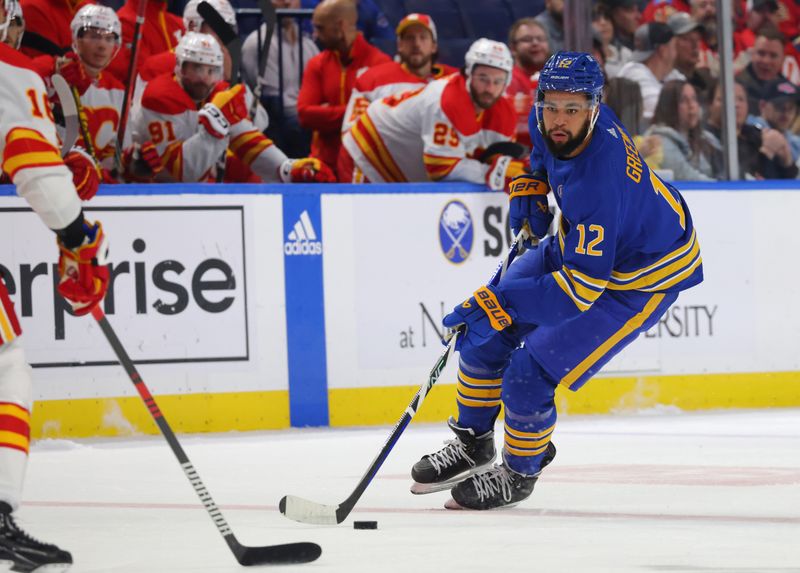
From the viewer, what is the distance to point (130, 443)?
18.9 ft

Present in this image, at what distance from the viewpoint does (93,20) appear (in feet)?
19.8

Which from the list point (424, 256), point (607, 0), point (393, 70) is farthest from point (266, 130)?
point (607, 0)

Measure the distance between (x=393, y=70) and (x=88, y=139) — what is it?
5.53ft

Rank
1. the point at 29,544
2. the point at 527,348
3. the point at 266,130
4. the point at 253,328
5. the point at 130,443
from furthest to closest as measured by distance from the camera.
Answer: the point at 266,130
the point at 253,328
the point at 130,443
the point at 527,348
the point at 29,544

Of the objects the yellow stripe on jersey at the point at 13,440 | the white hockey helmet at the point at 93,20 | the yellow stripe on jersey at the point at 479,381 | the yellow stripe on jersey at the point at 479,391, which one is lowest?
the yellow stripe on jersey at the point at 479,391

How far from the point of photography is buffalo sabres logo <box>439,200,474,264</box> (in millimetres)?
6473

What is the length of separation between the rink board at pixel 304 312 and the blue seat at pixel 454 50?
1.44 meters

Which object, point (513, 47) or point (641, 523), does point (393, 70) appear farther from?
point (641, 523)

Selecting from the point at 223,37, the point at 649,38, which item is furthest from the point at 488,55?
the point at 223,37

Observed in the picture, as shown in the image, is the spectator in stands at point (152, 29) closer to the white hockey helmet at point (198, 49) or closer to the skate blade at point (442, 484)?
the white hockey helmet at point (198, 49)

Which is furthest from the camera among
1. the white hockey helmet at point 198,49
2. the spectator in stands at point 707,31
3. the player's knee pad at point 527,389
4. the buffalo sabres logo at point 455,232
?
the spectator in stands at point 707,31

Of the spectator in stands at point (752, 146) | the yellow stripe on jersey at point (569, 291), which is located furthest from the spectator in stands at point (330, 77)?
the yellow stripe on jersey at point (569, 291)

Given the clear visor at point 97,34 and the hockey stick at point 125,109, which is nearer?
the clear visor at point 97,34

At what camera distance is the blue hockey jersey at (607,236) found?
3.54m
